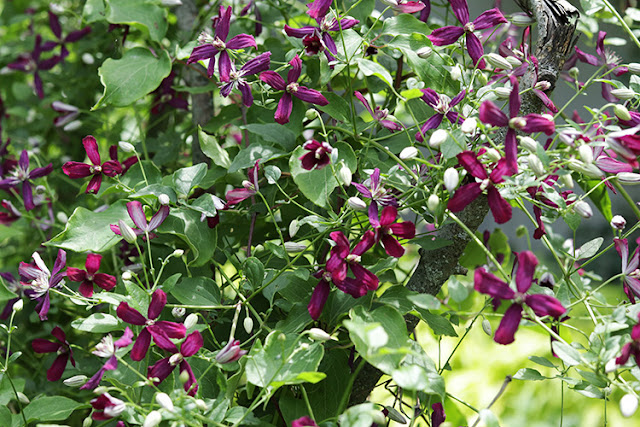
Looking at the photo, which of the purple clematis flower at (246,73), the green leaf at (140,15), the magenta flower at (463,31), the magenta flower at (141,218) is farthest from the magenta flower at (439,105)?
the green leaf at (140,15)

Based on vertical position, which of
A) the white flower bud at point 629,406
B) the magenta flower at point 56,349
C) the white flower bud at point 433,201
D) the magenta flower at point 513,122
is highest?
the magenta flower at point 513,122

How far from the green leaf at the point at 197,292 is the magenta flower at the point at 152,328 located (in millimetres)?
73

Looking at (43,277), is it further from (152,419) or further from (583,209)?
(583,209)

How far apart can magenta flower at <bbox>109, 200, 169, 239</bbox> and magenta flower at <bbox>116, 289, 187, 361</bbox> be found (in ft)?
0.30

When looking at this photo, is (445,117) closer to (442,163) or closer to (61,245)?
(442,163)

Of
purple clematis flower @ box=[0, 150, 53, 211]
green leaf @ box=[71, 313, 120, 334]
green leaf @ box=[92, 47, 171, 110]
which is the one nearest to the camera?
green leaf @ box=[71, 313, 120, 334]

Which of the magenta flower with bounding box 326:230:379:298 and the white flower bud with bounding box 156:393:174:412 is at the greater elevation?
the magenta flower with bounding box 326:230:379:298

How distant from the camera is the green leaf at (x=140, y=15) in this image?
787 mm

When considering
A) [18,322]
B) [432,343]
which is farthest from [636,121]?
[18,322]

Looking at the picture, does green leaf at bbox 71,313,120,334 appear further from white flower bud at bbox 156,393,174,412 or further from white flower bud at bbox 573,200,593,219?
white flower bud at bbox 573,200,593,219

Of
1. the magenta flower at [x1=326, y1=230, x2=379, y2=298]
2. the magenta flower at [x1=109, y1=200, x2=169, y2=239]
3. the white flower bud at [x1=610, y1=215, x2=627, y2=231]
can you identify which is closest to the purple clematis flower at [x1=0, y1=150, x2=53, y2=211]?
the magenta flower at [x1=109, y1=200, x2=169, y2=239]

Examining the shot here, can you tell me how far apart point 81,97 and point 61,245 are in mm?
815

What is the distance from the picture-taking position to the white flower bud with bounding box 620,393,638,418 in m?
0.48

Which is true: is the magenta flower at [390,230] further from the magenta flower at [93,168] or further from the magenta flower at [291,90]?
the magenta flower at [93,168]
